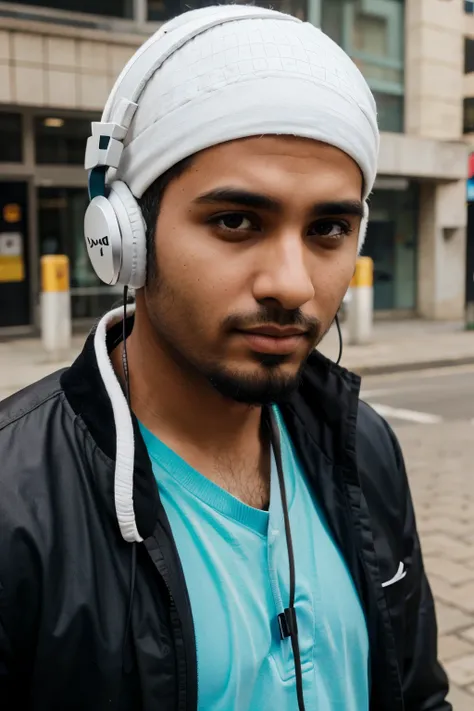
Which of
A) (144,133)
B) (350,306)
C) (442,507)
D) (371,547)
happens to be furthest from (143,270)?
(350,306)

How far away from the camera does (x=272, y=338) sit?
3.99ft

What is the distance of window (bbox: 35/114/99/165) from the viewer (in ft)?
40.9

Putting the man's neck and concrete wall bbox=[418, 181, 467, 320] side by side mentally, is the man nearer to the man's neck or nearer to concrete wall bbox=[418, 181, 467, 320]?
the man's neck

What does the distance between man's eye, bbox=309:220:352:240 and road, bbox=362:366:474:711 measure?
2.32 m

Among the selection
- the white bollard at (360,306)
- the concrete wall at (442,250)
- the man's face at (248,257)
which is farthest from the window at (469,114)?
the man's face at (248,257)

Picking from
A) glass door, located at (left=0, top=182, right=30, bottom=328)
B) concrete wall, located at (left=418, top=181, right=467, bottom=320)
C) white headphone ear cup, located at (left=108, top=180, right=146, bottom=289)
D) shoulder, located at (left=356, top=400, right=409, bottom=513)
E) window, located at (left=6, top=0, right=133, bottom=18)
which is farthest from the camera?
concrete wall, located at (left=418, top=181, right=467, bottom=320)

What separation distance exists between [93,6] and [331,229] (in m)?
12.5

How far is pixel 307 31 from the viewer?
127cm

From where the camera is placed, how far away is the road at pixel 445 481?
339 cm

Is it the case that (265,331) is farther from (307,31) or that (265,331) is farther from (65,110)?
(65,110)

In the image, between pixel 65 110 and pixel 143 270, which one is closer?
pixel 143 270

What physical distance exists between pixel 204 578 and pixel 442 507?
419cm

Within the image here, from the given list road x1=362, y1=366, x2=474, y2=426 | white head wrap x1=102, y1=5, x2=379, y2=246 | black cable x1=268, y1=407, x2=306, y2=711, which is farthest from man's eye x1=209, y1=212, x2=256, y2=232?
road x1=362, y1=366, x2=474, y2=426

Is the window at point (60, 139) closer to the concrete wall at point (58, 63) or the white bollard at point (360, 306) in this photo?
the concrete wall at point (58, 63)
